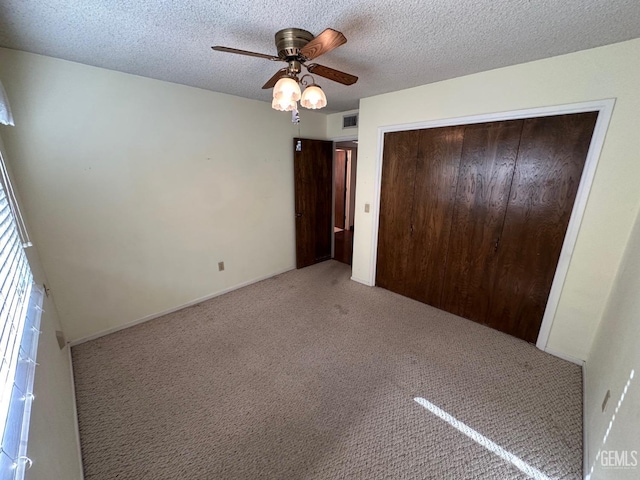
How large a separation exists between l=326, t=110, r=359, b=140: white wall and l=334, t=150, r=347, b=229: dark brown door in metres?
1.66

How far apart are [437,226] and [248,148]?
2331mm

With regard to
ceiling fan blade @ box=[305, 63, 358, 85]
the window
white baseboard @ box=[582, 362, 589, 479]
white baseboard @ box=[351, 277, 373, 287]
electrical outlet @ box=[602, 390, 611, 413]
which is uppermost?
ceiling fan blade @ box=[305, 63, 358, 85]

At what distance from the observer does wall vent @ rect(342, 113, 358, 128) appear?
143 inches

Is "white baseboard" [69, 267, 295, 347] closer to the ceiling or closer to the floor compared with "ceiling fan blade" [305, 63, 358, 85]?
closer to the floor

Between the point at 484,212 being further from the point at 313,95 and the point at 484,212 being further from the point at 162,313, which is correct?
the point at 162,313

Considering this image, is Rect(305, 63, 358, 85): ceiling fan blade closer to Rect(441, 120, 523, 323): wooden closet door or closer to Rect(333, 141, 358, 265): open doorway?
Rect(441, 120, 523, 323): wooden closet door

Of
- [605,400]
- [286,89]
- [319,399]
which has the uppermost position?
[286,89]

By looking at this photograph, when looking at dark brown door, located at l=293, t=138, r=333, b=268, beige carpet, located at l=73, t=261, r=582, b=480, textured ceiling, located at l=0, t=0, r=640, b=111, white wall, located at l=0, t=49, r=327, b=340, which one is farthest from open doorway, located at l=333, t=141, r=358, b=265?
textured ceiling, located at l=0, t=0, r=640, b=111

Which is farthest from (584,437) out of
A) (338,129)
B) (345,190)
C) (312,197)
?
(345,190)

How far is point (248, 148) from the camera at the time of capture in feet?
10.3

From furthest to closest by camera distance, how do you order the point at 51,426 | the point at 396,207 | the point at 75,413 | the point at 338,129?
1. the point at 338,129
2. the point at 396,207
3. the point at 75,413
4. the point at 51,426

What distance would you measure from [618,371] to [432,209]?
69.1 inches

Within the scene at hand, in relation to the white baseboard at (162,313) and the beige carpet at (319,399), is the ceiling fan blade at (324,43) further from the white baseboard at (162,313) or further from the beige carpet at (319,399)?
the white baseboard at (162,313)

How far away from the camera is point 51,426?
1086 mm
